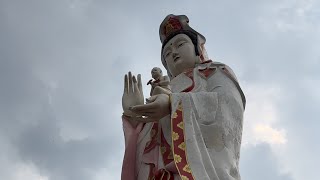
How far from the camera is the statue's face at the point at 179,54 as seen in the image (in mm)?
7422

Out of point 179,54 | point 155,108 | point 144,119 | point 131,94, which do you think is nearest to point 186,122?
point 155,108

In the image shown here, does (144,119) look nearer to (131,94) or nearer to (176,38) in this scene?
(131,94)

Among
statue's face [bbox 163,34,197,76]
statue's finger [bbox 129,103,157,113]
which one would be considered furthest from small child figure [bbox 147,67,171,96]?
statue's finger [bbox 129,103,157,113]

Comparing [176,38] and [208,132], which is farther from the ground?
[176,38]

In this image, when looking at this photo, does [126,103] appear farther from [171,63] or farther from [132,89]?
[171,63]

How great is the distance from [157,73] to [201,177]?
5.75 ft

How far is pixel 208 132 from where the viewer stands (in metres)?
6.37

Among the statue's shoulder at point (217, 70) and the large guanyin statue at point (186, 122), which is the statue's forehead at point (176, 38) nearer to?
the large guanyin statue at point (186, 122)

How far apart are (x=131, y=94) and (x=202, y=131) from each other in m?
1.08

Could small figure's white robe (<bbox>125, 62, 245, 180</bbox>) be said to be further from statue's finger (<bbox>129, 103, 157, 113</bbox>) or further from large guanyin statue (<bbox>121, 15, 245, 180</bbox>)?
statue's finger (<bbox>129, 103, 157, 113</bbox>)

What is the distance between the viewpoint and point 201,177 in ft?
19.3

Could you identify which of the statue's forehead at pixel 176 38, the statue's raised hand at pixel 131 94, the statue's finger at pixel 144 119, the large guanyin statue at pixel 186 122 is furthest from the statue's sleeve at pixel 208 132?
the statue's forehead at pixel 176 38

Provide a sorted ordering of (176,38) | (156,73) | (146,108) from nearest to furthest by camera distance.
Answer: (146,108) → (156,73) → (176,38)

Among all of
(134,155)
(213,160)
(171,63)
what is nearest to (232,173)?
(213,160)
